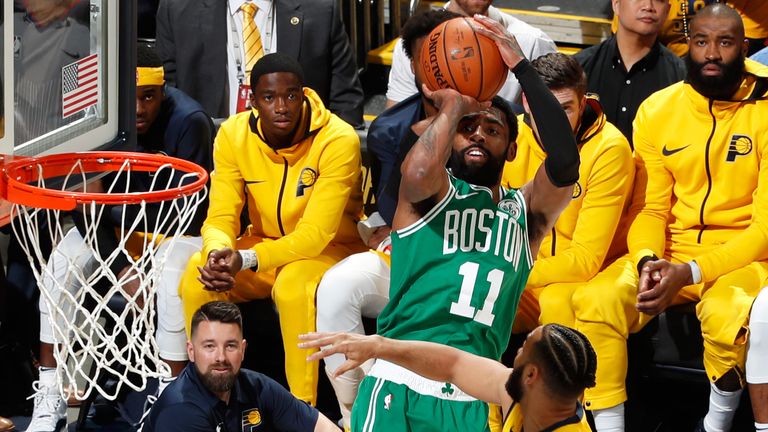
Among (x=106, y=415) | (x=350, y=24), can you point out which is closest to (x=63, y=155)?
(x=106, y=415)

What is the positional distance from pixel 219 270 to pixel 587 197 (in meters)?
1.59

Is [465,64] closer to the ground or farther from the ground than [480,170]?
farther from the ground

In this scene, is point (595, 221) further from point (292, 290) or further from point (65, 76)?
point (65, 76)

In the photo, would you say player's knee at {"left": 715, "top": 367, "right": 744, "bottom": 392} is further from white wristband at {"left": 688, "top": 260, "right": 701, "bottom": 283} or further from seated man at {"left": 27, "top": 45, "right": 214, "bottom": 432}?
seated man at {"left": 27, "top": 45, "right": 214, "bottom": 432}

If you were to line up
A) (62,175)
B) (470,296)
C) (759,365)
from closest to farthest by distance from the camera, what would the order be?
(470,296)
(62,175)
(759,365)

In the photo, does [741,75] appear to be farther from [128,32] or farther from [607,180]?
[128,32]

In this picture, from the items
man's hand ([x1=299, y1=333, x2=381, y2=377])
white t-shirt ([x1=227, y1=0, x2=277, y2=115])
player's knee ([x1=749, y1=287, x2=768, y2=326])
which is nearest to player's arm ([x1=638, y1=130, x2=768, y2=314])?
player's knee ([x1=749, y1=287, x2=768, y2=326])

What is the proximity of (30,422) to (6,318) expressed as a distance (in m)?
0.63

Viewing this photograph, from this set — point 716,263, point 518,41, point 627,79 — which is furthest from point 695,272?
point 518,41

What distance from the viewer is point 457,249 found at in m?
4.12

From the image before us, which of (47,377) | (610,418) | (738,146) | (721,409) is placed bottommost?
(47,377)

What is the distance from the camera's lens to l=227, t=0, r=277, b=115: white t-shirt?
674cm

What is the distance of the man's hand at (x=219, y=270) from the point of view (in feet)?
18.0

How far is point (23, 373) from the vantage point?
6.46 m
